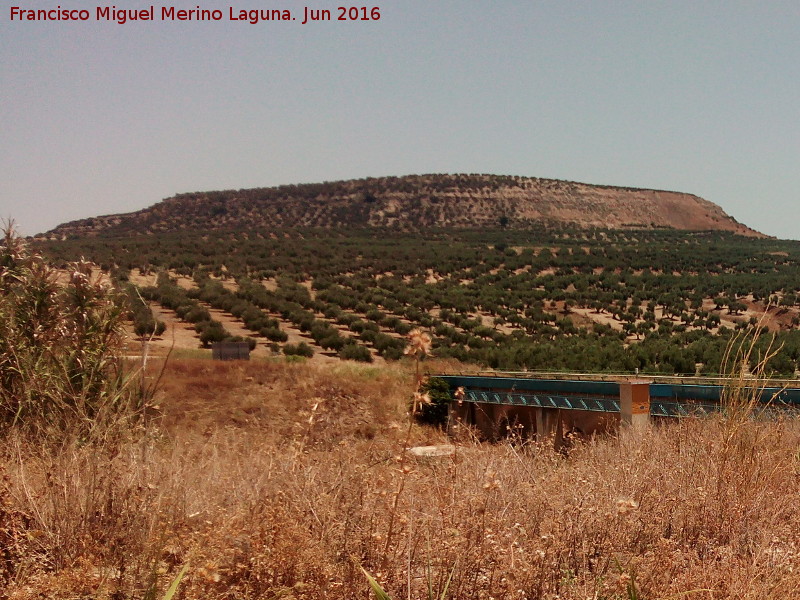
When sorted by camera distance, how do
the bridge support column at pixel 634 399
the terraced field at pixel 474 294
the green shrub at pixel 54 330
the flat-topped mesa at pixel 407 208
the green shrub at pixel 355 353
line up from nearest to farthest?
the green shrub at pixel 54 330, the bridge support column at pixel 634 399, the green shrub at pixel 355 353, the terraced field at pixel 474 294, the flat-topped mesa at pixel 407 208

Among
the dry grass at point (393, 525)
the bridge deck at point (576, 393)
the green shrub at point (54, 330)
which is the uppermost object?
the green shrub at point (54, 330)

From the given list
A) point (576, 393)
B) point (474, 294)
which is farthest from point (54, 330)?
point (474, 294)

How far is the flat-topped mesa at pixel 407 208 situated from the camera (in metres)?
108

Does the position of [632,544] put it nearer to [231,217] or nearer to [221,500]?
[221,500]

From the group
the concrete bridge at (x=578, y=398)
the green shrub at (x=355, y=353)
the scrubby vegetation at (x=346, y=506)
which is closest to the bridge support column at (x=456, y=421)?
the scrubby vegetation at (x=346, y=506)

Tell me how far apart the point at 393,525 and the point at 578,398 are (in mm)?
21747

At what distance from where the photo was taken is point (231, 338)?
141ft

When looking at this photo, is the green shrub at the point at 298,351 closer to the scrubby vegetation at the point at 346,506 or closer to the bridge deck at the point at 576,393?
the bridge deck at the point at 576,393

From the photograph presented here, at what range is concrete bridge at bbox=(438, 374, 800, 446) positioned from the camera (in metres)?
20.9

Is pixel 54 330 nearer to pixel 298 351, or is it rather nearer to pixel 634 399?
pixel 634 399

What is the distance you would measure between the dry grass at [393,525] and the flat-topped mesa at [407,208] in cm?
9759

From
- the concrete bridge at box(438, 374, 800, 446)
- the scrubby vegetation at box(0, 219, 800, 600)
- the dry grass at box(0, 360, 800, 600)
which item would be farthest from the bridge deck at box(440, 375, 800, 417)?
the dry grass at box(0, 360, 800, 600)

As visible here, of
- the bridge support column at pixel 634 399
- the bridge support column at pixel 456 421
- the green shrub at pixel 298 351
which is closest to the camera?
the bridge support column at pixel 456 421

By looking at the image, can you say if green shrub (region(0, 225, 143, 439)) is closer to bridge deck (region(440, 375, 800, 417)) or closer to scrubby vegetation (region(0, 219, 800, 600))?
scrubby vegetation (region(0, 219, 800, 600))
